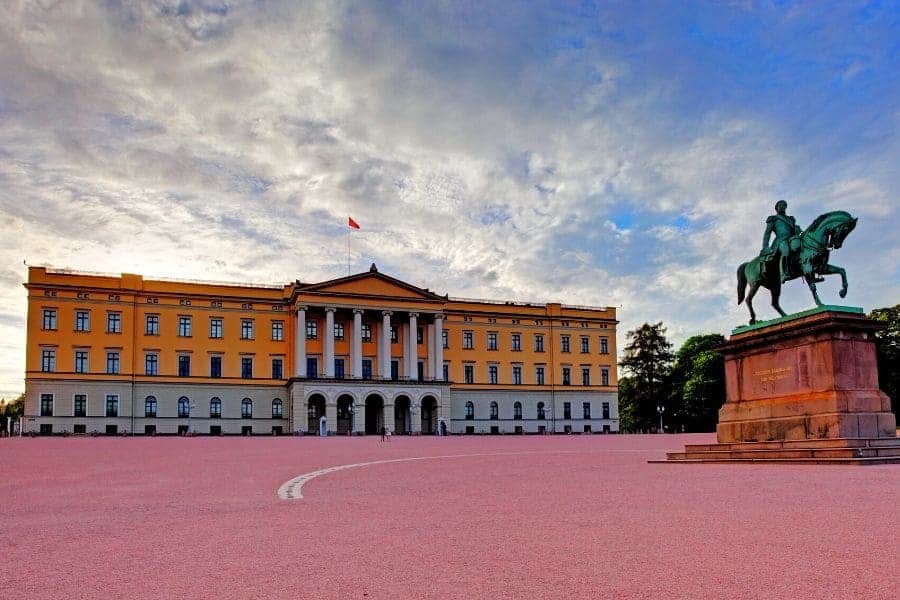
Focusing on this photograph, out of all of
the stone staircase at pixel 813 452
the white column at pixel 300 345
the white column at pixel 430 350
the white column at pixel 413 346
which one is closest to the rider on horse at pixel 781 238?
the stone staircase at pixel 813 452

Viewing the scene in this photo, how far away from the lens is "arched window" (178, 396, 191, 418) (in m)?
73.8

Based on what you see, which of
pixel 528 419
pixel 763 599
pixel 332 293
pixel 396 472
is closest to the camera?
pixel 763 599

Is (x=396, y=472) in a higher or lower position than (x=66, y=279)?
lower

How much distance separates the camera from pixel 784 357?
19.6 m

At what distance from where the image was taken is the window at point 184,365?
74944 millimetres

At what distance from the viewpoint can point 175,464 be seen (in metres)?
22.3

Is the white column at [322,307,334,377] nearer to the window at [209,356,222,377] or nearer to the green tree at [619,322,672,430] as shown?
the window at [209,356,222,377]

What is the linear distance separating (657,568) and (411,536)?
9.06 feet

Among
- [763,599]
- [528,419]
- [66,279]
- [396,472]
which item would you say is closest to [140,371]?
[66,279]

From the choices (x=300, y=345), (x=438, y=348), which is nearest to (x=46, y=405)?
(x=300, y=345)

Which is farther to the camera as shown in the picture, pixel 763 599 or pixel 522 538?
pixel 522 538

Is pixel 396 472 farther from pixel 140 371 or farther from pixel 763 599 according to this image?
pixel 140 371

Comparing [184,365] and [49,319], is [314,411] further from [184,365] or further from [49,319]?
[49,319]

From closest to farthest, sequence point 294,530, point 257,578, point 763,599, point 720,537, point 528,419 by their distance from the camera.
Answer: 1. point 763,599
2. point 257,578
3. point 720,537
4. point 294,530
5. point 528,419
